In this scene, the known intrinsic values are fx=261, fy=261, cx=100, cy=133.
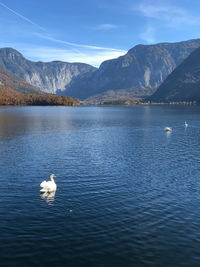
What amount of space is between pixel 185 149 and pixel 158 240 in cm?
4786

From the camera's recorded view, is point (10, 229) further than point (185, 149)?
No

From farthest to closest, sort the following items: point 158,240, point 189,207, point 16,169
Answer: point 16,169, point 189,207, point 158,240

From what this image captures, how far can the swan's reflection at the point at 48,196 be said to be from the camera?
105ft

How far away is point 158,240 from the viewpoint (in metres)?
23.2

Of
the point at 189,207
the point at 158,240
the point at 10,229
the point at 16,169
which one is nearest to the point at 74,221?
the point at 10,229

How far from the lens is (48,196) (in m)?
33.6

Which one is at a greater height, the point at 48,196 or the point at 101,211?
the point at 48,196

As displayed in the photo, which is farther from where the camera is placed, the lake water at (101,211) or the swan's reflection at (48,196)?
the swan's reflection at (48,196)

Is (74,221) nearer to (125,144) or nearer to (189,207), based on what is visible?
(189,207)

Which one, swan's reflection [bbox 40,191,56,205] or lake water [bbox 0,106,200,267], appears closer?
lake water [bbox 0,106,200,267]

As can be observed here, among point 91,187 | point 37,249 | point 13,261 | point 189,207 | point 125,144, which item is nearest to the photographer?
point 13,261

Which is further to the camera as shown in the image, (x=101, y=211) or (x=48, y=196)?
(x=48, y=196)

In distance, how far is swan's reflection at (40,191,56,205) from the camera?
3194 centimetres

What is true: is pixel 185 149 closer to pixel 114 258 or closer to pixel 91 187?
pixel 91 187
